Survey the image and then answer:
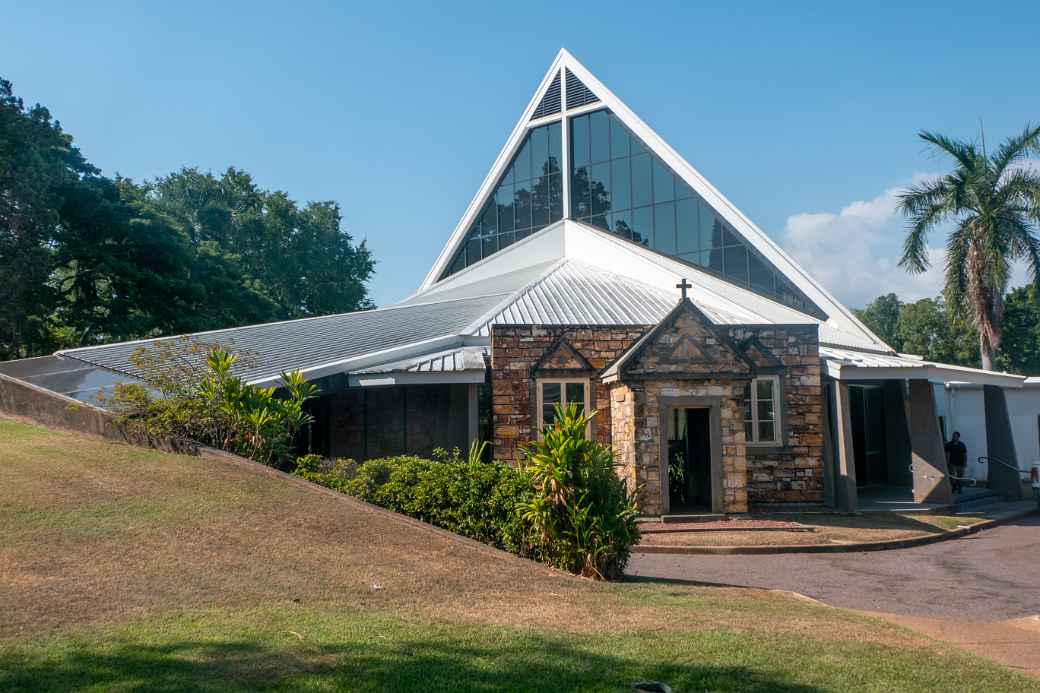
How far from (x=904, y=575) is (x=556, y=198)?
17059 millimetres

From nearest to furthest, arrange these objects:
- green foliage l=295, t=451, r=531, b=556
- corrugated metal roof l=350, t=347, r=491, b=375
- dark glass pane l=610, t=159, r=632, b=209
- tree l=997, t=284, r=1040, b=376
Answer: green foliage l=295, t=451, r=531, b=556 < corrugated metal roof l=350, t=347, r=491, b=375 < dark glass pane l=610, t=159, r=632, b=209 < tree l=997, t=284, r=1040, b=376

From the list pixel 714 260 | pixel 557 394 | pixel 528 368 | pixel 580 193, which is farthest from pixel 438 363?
pixel 580 193

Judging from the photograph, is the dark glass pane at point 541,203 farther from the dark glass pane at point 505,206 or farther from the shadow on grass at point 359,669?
the shadow on grass at point 359,669

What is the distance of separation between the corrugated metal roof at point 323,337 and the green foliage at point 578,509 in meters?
7.02

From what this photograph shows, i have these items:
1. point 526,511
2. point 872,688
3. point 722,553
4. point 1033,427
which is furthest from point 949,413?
point 872,688

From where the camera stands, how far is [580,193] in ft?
83.3

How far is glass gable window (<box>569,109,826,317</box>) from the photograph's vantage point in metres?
21.5

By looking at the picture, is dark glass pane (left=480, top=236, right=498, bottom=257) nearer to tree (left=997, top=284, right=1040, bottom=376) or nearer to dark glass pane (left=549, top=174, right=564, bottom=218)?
dark glass pane (left=549, top=174, right=564, bottom=218)

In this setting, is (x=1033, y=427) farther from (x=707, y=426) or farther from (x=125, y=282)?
(x=125, y=282)

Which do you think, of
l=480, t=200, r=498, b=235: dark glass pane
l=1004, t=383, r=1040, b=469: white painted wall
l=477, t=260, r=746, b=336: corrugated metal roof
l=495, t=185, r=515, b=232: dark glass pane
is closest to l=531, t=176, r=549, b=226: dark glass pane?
l=495, t=185, r=515, b=232: dark glass pane

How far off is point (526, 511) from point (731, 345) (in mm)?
7721

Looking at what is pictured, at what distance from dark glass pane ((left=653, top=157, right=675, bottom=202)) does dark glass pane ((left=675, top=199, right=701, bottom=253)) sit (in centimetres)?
47

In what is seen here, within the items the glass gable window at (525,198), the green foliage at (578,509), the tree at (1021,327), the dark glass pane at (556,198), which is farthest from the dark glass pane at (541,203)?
the tree at (1021,327)

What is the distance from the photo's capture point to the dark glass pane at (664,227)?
909 inches
